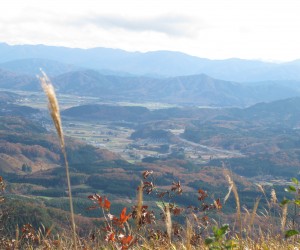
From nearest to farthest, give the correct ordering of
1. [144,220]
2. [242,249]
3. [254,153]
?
1. [242,249]
2. [144,220]
3. [254,153]

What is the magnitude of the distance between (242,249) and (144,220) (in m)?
1.72

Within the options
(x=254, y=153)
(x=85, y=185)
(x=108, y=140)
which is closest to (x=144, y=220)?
(x=85, y=185)

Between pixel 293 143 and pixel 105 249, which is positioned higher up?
pixel 105 249

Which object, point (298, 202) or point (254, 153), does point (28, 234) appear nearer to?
point (298, 202)

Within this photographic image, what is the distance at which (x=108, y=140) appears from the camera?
185875 mm

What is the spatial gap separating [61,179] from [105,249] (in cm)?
10080

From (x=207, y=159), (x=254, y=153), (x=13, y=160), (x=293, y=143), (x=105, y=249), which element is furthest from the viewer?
(x=293, y=143)

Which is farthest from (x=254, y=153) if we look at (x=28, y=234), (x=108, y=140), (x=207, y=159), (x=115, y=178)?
(x=28, y=234)

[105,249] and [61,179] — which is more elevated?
[105,249]

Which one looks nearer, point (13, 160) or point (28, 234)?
point (28, 234)

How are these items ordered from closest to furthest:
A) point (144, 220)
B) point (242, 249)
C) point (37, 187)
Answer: point (242, 249), point (144, 220), point (37, 187)

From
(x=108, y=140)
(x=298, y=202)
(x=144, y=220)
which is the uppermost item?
(x=298, y=202)

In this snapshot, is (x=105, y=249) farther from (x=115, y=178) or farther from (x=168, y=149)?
(x=168, y=149)

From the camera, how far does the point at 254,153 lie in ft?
544
